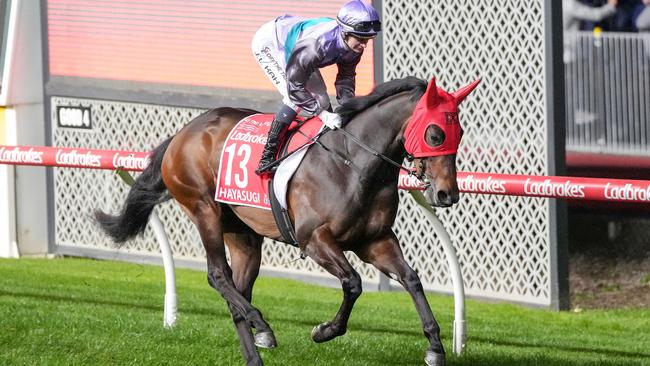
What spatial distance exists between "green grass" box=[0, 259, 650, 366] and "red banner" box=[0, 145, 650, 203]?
93cm

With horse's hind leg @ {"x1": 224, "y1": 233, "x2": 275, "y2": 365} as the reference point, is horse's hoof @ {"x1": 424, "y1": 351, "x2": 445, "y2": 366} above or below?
below

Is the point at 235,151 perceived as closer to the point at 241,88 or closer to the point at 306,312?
the point at 306,312

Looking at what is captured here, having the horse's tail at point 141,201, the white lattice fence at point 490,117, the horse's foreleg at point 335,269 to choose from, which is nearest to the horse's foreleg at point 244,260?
the horse's tail at point 141,201

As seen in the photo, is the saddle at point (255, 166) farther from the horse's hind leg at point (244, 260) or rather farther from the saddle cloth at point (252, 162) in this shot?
the horse's hind leg at point (244, 260)

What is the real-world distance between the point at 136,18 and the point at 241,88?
142 cm

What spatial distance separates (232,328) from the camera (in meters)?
8.73

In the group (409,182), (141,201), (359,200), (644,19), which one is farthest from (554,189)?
(644,19)

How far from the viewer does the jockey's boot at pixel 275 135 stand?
7406 mm

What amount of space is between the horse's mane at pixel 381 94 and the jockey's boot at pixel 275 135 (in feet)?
0.98

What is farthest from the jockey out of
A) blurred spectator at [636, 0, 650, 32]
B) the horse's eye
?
blurred spectator at [636, 0, 650, 32]

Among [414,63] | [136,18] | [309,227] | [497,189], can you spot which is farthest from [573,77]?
[309,227]

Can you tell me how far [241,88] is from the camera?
12555 millimetres

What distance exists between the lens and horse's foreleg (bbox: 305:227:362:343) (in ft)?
22.7

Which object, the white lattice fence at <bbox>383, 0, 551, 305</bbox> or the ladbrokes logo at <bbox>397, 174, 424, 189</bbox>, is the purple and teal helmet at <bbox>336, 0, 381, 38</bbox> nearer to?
the ladbrokes logo at <bbox>397, 174, 424, 189</bbox>
